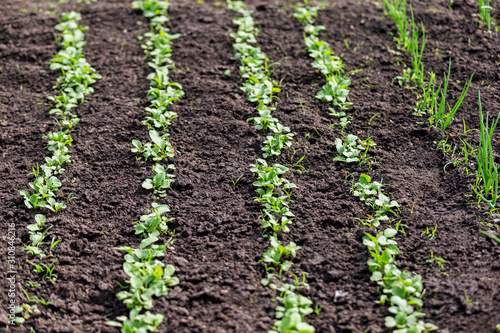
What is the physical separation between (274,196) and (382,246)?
2.29 ft

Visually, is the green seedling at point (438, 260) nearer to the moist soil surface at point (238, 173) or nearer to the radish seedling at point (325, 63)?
the moist soil surface at point (238, 173)

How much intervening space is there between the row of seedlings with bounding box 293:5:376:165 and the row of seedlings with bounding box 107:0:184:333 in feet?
3.58

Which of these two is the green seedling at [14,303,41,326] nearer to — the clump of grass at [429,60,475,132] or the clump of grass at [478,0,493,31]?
the clump of grass at [429,60,475,132]

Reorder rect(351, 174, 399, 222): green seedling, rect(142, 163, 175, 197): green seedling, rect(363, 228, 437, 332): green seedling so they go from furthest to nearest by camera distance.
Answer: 1. rect(142, 163, 175, 197): green seedling
2. rect(351, 174, 399, 222): green seedling
3. rect(363, 228, 437, 332): green seedling

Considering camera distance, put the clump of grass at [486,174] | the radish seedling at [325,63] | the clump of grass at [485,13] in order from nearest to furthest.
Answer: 1. the clump of grass at [486,174]
2. the radish seedling at [325,63]
3. the clump of grass at [485,13]

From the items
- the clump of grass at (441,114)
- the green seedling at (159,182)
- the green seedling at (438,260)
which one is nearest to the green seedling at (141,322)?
the green seedling at (159,182)

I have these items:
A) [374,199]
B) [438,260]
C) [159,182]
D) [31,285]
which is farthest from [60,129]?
[438,260]

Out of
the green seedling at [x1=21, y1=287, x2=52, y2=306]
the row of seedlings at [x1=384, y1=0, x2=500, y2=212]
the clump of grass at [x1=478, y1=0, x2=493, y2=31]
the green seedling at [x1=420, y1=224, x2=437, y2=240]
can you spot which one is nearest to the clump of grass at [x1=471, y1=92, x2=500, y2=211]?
the row of seedlings at [x1=384, y1=0, x2=500, y2=212]

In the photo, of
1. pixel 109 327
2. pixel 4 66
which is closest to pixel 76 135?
pixel 4 66

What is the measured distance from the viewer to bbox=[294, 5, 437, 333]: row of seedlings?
Result: 2090 mm

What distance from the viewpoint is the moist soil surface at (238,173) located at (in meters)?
2.24

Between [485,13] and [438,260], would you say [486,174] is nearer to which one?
[438,260]

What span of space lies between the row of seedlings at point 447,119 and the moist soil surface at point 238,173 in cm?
7

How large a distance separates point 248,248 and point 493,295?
1191 millimetres
